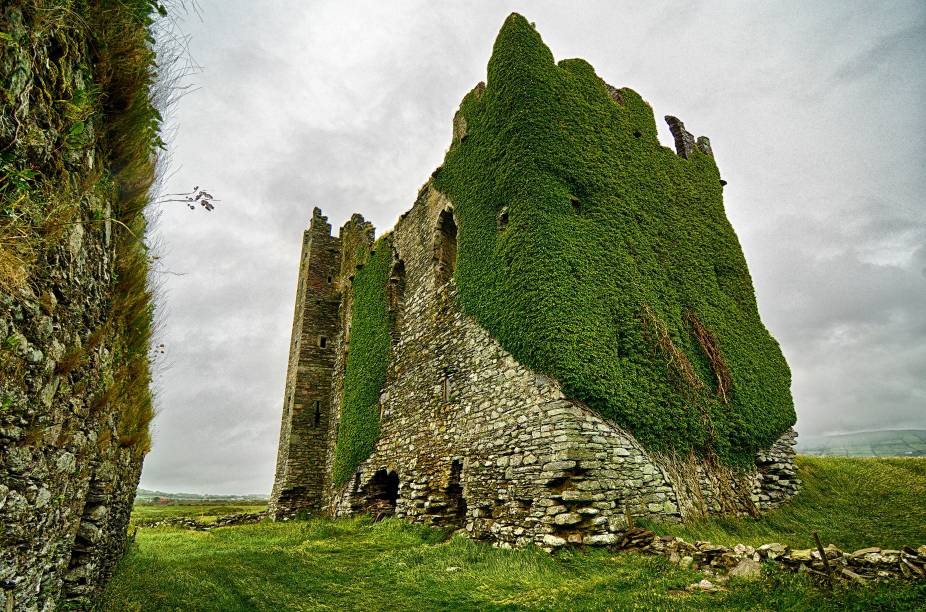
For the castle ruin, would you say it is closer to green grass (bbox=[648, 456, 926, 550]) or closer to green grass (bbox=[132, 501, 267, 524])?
green grass (bbox=[648, 456, 926, 550])

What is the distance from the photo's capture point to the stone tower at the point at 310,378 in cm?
2028

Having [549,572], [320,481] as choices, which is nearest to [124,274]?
[549,572]

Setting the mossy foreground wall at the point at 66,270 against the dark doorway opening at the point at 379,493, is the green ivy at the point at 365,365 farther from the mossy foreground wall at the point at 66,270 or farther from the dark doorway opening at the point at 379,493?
the mossy foreground wall at the point at 66,270

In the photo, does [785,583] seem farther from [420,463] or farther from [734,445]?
[420,463]

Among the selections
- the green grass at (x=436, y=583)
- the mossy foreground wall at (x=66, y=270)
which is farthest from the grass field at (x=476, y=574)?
the mossy foreground wall at (x=66, y=270)

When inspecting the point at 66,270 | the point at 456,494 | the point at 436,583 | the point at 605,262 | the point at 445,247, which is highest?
the point at 445,247

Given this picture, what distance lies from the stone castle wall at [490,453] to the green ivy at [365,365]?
0.61 m

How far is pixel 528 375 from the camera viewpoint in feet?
33.1

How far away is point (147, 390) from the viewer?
259 inches

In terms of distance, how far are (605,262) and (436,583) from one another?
24.9 ft

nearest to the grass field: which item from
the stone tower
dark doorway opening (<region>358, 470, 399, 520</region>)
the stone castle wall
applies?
the stone castle wall

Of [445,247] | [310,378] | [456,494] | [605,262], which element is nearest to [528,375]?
[605,262]

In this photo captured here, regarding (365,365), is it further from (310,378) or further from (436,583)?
(436,583)

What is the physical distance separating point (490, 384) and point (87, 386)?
8.06 metres
